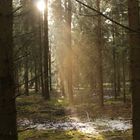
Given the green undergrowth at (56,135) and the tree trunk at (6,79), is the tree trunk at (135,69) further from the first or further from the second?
the green undergrowth at (56,135)

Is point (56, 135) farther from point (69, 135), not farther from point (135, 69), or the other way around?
point (135, 69)

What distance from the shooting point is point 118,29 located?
30984mm

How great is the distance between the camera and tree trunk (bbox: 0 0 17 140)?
312cm

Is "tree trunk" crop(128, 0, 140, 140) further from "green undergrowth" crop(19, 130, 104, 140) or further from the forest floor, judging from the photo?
"green undergrowth" crop(19, 130, 104, 140)

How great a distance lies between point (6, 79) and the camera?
315cm

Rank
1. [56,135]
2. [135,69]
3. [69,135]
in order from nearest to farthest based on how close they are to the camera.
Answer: [135,69] → [69,135] → [56,135]

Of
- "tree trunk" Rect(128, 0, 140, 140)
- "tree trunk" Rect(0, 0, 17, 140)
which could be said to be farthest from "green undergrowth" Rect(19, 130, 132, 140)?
"tree trunk" Rect(0, 0, 17, 140)

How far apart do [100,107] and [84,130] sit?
808 cm

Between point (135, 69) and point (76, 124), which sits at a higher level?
point (135, 69)

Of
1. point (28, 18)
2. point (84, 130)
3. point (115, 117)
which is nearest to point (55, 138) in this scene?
point (84, 130)

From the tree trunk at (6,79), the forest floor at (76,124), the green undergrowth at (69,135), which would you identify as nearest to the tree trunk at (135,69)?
the tree trunk at (6,79)

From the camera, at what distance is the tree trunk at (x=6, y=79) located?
3.12 m

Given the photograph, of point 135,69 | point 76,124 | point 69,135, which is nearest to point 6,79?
point 135,69

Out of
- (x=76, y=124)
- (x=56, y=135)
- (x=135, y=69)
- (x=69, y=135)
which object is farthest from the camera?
(x=76, y=124)
